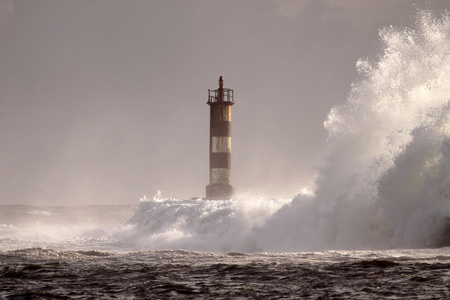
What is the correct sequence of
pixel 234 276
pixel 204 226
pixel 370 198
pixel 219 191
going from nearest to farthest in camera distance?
pixel 234 276, pixel 370 198, pixel 204 226, pixel 219 191

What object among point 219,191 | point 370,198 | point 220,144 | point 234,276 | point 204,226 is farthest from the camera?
point 220,144

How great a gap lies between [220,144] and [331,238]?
43.0ft

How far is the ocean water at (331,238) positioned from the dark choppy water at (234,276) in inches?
0.6

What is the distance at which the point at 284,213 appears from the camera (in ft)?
47.0

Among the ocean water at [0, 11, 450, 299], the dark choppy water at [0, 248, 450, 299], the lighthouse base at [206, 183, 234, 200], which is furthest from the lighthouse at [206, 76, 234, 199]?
the dark choppy water at [0, 248, 450, 299]

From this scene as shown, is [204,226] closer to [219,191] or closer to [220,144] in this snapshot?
[219,191]

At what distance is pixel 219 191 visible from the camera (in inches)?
984

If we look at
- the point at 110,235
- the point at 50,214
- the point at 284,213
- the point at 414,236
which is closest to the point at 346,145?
the point at 284,213

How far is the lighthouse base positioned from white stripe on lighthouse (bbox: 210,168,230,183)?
16cm

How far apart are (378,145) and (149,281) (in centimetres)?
890

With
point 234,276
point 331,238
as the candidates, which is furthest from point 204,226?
point 234,276

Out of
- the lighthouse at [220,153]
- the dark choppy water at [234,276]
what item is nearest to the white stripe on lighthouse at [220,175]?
the lighthouse at [220,153]

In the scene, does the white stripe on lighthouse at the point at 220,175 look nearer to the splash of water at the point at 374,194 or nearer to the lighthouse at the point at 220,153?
the lighthouse at the point at 220,153

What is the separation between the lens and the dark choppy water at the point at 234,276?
556 centimetres
